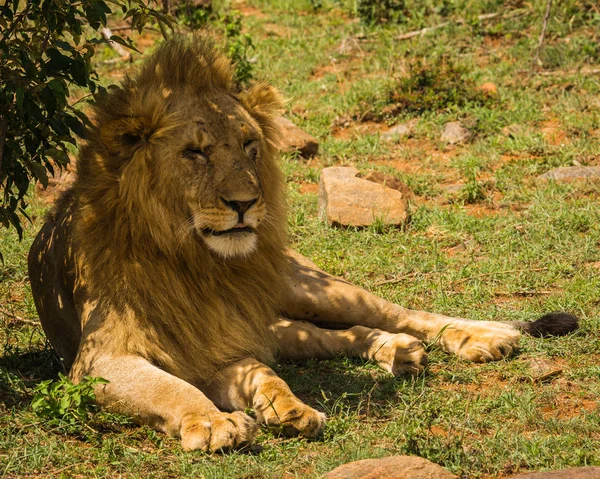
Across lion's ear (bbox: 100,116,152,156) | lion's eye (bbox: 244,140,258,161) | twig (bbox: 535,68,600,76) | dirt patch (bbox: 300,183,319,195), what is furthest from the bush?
twig (bbox: 535,68,600,76)

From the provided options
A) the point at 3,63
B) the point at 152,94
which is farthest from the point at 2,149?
the point at 152,94

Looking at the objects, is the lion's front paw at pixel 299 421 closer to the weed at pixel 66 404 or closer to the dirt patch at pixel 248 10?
the weed at pixel 66 404

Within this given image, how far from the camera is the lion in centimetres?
433

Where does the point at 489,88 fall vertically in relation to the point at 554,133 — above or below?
above

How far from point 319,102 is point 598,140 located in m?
2.81

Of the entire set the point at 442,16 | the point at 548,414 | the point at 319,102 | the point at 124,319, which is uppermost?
the point at 442,16

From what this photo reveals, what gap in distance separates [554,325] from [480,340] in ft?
1.42

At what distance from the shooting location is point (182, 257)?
4602 millimetres

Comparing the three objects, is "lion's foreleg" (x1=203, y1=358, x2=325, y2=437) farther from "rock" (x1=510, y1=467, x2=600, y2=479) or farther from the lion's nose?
"rock" (x1=510, y1=467, x2=600, y2=479)

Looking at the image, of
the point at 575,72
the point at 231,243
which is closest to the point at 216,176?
the point at 231,243

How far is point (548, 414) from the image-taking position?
441 centimetres

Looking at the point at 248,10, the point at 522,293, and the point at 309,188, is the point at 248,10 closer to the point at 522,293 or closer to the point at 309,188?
the point at 309,188

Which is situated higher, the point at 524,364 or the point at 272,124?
the point at 272,124

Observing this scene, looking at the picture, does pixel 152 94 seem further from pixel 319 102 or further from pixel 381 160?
pixel 319 102
